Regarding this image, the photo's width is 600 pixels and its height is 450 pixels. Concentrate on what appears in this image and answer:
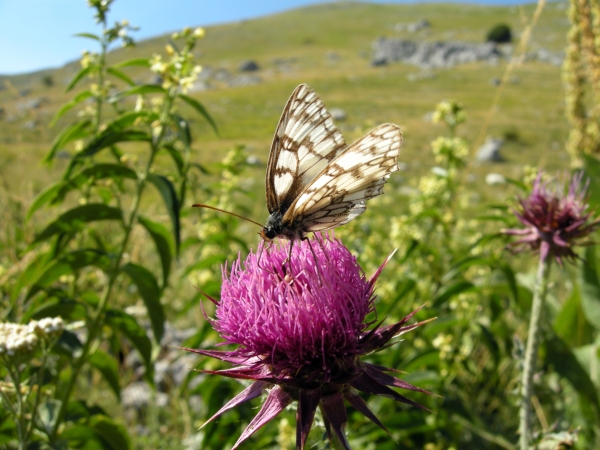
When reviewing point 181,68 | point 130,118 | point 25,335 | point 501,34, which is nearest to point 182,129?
point 130,118

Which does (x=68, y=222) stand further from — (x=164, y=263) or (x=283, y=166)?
(x=283, y=166)

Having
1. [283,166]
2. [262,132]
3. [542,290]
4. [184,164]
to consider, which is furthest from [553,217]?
[262,132]

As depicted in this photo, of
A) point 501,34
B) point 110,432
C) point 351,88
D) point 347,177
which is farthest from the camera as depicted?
point 501,34

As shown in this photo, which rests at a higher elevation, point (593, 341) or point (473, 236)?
point (473, 236)

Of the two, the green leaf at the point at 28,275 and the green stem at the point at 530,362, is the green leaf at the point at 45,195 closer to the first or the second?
the green leaf at the point at 28,275

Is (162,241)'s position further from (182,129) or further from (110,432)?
(110,432)

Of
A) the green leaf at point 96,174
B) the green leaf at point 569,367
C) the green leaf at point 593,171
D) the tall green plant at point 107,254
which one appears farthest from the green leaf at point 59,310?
the green leaf at point 593,171
